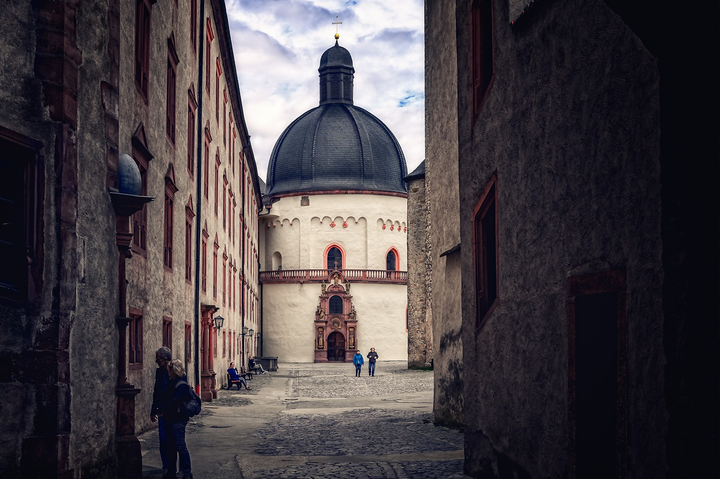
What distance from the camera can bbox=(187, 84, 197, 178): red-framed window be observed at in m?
21.0

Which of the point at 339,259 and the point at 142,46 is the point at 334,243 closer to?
the point at 339,259

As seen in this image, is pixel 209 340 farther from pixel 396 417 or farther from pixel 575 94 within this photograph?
pixel 575 94

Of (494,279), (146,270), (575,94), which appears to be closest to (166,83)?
(146,270)

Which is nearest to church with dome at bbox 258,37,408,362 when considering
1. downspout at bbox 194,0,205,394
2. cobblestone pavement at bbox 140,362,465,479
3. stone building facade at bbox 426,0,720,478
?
cobblestone pavement at bbox 140,362,465,479

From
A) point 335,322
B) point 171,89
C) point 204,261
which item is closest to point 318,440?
point 171,89

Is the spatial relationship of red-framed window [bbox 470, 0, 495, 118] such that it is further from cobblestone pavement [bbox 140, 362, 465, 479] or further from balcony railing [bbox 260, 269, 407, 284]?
balcony railing [bbox 260, 269, 407, 284]

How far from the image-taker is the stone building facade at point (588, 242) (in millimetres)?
4418

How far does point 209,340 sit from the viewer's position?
24.3m

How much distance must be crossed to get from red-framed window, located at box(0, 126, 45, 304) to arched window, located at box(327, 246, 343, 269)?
53.8m

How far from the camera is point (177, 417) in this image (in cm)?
941

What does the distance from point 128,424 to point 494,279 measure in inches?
176

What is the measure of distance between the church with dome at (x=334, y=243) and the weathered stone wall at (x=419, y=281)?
18320 millimetres

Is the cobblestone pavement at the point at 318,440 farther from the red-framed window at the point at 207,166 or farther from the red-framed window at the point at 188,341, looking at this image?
the red-framed window at the point at 207,166

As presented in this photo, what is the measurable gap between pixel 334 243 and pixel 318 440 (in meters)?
47.5
